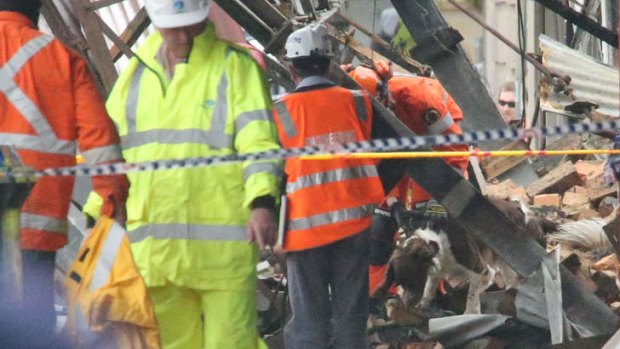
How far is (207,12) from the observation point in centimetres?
717

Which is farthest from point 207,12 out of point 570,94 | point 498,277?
point 498,277

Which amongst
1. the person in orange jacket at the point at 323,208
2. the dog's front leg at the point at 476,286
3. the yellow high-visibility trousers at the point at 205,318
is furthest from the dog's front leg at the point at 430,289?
the yellow high-visibility trousers at the point at 205,318

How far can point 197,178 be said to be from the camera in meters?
6.99

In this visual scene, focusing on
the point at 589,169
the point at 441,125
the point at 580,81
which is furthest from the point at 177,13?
the point at 589,169

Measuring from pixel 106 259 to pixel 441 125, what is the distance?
459 centimetres

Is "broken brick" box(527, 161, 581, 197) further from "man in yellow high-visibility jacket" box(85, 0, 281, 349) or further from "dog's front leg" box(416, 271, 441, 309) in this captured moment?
"man in yellow high-visibility jacket" box(85, 0, 281, 349)

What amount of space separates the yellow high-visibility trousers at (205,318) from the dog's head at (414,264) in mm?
3913

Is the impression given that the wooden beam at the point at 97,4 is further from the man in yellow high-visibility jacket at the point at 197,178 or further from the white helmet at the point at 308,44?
the man in yellow high-visibility jacket at the point at 197,178

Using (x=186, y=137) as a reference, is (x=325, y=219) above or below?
below

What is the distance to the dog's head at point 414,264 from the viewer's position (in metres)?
11.0

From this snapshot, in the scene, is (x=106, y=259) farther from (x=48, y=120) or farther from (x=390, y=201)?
(x=390, y=201)

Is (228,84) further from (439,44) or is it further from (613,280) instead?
(613,280)

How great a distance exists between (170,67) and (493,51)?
968cm

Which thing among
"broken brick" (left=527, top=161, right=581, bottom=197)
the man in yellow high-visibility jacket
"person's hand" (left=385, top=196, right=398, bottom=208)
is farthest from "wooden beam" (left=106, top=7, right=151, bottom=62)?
the man in yellow high-visibility jacket
